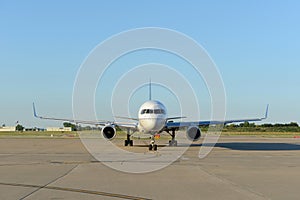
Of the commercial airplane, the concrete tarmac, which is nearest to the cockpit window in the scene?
the commercial airplane

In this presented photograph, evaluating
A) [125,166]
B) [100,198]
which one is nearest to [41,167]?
Result: [125,166]

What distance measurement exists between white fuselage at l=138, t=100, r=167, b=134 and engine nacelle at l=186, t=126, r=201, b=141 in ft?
9.45

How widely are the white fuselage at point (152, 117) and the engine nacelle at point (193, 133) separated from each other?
288cm

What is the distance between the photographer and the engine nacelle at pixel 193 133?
107 ft

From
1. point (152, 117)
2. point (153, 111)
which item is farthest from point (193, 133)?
point (152, 117)

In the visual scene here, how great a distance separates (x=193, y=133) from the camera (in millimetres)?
32719

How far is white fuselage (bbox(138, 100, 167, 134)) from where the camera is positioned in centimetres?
2986

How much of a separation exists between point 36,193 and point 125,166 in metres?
7.27

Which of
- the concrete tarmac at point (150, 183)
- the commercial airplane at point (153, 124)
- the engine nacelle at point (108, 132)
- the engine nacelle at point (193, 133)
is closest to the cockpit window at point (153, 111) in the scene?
the commercial airplane at point (153, 124)

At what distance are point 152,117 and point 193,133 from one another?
4440 millimetres

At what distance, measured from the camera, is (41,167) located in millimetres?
16562

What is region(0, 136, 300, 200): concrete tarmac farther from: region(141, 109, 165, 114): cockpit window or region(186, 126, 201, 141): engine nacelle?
region(186, 126, 201, 141): engine nacelle

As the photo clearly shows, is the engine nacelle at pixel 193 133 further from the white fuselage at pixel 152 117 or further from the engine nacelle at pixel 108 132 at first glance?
the engine nacelle at pixel 108 132

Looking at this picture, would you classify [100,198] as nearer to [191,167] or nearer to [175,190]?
[175,190]
